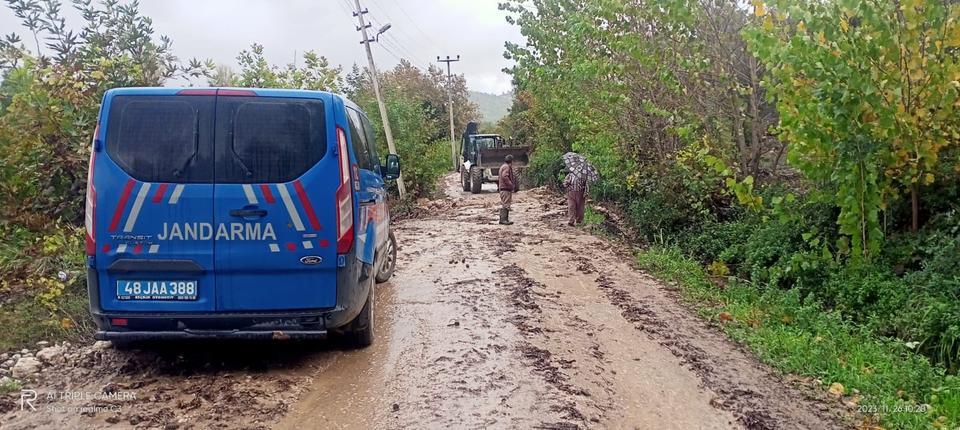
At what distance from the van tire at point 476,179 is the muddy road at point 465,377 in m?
17.8

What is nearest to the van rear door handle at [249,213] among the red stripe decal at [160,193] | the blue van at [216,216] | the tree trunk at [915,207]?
the blue van at [216,216]

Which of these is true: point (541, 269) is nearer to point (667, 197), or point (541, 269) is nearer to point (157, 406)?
point (667, 197)

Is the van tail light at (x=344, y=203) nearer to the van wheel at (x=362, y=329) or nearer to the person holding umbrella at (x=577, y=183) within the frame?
the van wheel at (x=362, y=329)

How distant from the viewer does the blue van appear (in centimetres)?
463

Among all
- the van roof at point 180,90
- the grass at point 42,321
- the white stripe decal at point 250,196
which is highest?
the van roof at point 180,90

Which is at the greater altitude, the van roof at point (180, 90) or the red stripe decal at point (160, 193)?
the van roof at point (180, 90)

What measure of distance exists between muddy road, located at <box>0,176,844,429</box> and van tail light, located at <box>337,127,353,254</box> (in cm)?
103

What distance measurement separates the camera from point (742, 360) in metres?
5.70

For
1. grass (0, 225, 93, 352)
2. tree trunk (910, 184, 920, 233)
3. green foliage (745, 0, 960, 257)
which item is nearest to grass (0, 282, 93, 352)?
grass (0, 225, 93, 352)

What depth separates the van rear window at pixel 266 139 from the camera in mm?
4762

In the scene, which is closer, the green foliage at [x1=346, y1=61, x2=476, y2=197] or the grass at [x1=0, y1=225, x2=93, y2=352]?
the grass at [x1=0, y1=225, x2=93, y2=352]

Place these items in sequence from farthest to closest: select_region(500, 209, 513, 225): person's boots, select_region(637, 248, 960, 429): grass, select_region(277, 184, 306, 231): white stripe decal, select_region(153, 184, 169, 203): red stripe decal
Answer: select_region(500, 209, 513, 225): person's boots
select_region(277, 184, 306, 231): white stripe decal
select_region(153, 184, 169, 203): red stripe decal
select_region(637, 248, 960, 429): grass

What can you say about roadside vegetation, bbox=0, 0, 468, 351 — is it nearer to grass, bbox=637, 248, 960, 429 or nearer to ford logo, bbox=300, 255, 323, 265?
ford logo, bbox=300, 255, 323, 265

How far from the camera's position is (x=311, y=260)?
4.81 metres
